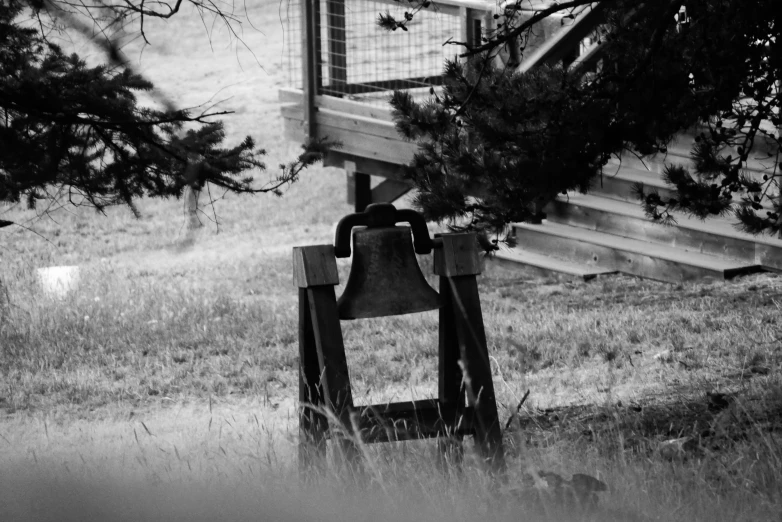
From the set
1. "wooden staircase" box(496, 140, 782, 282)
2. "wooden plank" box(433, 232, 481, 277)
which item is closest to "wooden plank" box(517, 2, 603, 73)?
"wooden staircase" box(496, 140, 782, 282)

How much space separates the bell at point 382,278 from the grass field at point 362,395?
53 centimetres

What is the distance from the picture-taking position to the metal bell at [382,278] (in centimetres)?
351

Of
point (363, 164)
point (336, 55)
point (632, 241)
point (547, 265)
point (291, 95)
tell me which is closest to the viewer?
point (632, 241)

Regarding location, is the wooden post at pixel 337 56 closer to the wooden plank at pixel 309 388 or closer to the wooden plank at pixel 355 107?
the wooden plank at pixel 355 107

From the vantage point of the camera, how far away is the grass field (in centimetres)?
268

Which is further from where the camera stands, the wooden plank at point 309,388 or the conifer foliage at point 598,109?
the conifer foliage at point 598,109

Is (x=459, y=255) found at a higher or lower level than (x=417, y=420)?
higher

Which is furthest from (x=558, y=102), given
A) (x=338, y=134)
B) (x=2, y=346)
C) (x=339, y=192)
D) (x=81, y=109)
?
(x=339, y=192)

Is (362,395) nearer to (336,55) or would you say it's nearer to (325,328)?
Result: (325,328)

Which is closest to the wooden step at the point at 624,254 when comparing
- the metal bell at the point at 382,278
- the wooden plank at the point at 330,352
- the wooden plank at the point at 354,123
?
the wooden plank at the point at 354,123

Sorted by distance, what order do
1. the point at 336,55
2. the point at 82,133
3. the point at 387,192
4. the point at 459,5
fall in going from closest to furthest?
the point at 82,133, the point at 459,5, the point at 387,192, the point at 336,55

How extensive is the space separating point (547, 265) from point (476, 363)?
5197mm

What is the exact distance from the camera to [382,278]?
139 inches

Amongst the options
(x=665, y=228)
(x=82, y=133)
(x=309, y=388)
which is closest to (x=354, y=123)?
(x=665, y=228)
